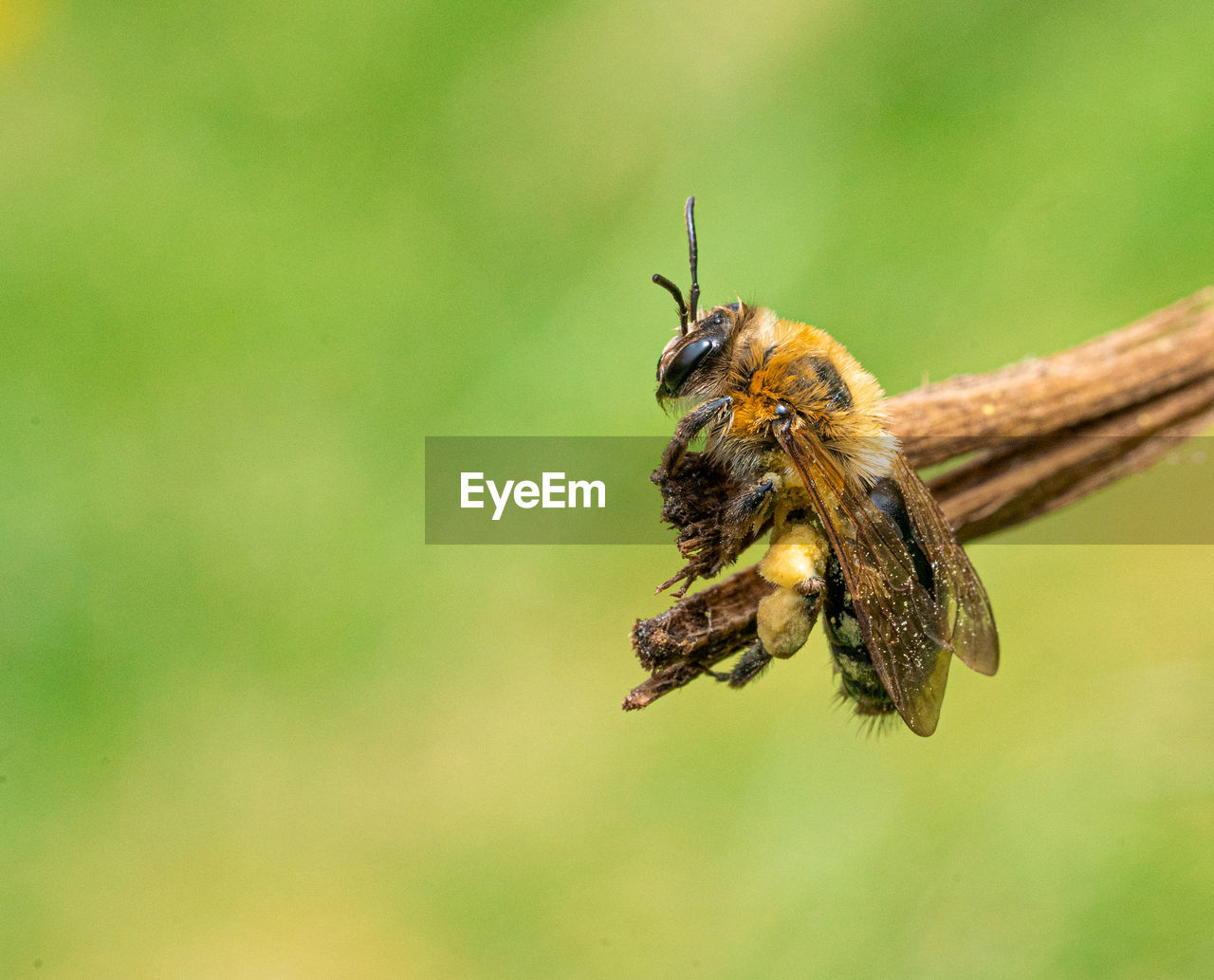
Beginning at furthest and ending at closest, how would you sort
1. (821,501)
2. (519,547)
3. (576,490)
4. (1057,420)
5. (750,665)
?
(519,547)
(576,490)
(1057,420)
(750,665)
(821,501)

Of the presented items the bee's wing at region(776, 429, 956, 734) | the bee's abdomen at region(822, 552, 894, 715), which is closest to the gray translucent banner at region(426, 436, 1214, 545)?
the bee's abdomen at region(822, 552, 894, 715)

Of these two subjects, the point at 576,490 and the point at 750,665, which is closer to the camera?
the point at 750,665

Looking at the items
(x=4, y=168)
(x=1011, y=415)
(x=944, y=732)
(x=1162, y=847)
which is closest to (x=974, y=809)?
(x=944, y=732)

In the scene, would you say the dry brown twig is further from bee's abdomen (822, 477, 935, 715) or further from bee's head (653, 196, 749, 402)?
bee's head (653, 196, 749, 402)

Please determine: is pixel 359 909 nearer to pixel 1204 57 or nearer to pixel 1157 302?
pixel 1157 302

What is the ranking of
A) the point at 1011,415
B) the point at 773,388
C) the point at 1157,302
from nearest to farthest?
the point at 773,388, the point at 1011,415, the point at 1157,302

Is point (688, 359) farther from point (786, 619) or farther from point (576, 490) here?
point (576, 490)

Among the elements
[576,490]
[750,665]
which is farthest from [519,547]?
[750,665]
